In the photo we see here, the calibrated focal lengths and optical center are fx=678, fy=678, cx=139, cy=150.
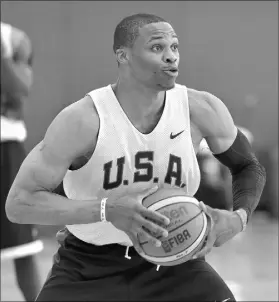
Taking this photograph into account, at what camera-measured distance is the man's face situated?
2881 mm

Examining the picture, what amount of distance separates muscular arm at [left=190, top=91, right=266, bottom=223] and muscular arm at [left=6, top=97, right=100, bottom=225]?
53 centimetres

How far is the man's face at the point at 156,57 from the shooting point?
2.88 m

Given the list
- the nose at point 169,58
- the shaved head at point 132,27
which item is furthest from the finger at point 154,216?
the shaved head at point 132,27

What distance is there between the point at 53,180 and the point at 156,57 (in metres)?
0.68

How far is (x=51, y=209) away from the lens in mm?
2748

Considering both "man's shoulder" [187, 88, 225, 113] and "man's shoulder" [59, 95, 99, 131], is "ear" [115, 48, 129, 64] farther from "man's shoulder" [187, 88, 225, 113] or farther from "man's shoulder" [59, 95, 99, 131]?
"man's shoulder" [187, 88, 225, 113]

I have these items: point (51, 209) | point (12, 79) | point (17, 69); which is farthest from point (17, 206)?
point (17, 69)

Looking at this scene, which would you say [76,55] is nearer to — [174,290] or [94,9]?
[94,9]

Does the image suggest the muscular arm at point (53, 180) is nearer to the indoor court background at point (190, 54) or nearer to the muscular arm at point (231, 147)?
the muscular arm at point (231, 147)

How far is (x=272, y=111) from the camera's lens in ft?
39.4

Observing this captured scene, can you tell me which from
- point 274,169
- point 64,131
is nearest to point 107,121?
point 64,131

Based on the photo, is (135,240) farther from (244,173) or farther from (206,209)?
(244,173)

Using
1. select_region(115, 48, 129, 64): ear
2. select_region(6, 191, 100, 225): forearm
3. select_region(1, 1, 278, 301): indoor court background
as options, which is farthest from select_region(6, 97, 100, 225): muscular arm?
select_region(1, 1, 278, 301): indoor court background

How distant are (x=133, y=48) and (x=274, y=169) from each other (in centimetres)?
838
